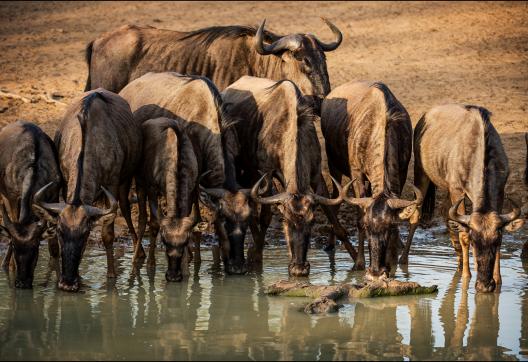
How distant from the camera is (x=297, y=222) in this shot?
12219mm

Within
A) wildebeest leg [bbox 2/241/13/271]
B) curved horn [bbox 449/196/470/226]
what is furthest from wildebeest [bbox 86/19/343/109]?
wildebeest leg [bbox 2/241/13/271]

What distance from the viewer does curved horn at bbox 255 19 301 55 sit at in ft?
48.9

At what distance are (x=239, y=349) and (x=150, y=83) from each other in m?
5.97

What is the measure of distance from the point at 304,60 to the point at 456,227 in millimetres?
4124

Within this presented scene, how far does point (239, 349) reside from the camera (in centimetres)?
921

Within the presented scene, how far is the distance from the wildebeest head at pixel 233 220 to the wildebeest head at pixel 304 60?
2927 mm

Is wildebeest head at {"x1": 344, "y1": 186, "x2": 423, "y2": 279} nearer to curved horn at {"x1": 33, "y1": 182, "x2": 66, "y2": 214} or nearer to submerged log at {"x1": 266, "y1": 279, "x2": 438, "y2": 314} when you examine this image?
submerged log at {"x1": 266, "y1": 279, "x2": 438, "y2": 314}

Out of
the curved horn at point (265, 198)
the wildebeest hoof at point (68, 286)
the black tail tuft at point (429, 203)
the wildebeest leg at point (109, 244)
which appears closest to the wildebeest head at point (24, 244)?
the wildebeest hoof at point (68, 286)

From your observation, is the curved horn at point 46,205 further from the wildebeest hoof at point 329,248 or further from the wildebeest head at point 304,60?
the wildebeest head at point 304,60

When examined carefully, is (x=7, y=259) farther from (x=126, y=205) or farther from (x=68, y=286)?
(x=126, y=205)

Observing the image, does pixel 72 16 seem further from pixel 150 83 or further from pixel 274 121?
pixel 274 121

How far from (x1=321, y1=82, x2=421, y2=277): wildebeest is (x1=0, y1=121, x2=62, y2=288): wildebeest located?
3.41 metres

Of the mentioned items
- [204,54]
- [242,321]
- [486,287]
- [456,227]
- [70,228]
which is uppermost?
[204,54]

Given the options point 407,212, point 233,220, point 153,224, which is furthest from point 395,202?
point 153,224
